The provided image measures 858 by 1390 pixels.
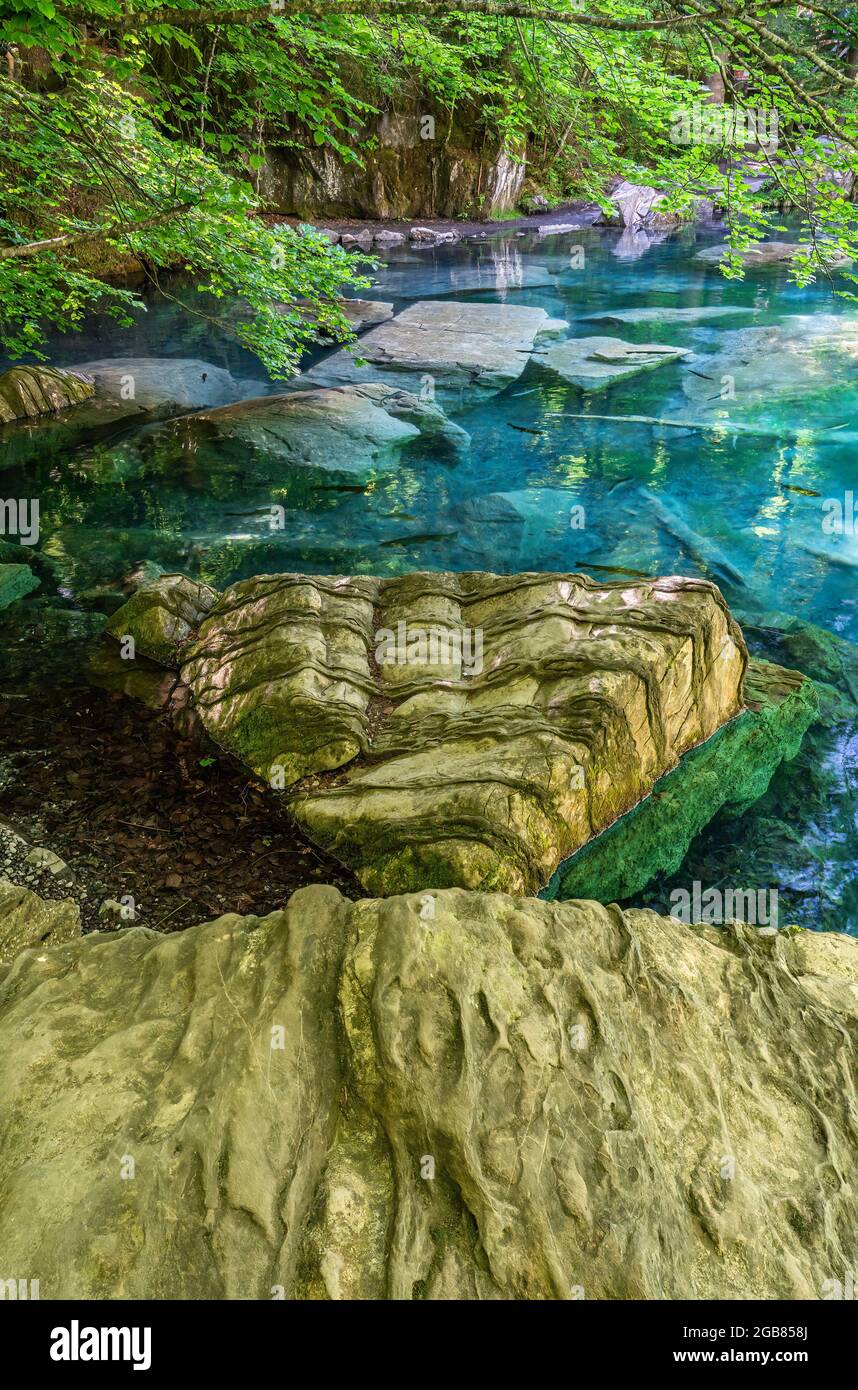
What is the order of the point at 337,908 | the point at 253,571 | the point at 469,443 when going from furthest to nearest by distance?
the point at 469,443 → the point at 253,571 → the point at 337,908

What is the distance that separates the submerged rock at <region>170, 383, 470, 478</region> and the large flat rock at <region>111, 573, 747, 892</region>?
6028 mm

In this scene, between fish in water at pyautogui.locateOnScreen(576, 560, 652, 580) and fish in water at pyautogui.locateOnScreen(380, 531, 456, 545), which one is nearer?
fish in water at pyautogui.locateOnScreen(576, 560, 652, 580)

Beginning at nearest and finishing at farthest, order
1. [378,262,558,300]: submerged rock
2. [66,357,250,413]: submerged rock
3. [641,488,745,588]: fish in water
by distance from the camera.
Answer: [641,488,745,588]: fish in water, [66,357,250,413]: submerged rock, [378,262,558,300]: submerged rock

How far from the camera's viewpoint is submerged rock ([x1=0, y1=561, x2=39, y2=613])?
8.89 metres

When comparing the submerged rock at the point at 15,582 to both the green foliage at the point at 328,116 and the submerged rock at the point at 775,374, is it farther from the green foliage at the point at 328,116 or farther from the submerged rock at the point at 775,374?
the submerged rock at the point at 775,374

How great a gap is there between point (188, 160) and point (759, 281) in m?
22.5

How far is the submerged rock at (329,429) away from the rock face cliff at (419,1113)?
10380 millimetres

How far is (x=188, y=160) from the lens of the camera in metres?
7.28

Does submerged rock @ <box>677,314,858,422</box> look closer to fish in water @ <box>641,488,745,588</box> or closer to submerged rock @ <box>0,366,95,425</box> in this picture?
fish in water @ <box>641,488,745,588</box>

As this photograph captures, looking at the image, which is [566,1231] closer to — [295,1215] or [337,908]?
[295,1215]

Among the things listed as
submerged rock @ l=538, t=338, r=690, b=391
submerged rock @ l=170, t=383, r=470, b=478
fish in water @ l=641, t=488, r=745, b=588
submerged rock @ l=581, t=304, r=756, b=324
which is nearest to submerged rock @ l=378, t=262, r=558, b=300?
submerged rock @ l=581, t=304, r=756, b=324

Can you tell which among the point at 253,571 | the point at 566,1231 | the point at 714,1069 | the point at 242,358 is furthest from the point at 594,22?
the point at 242,358

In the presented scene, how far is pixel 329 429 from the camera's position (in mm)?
13961

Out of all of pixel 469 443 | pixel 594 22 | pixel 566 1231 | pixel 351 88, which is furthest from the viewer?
pixel 351 88
